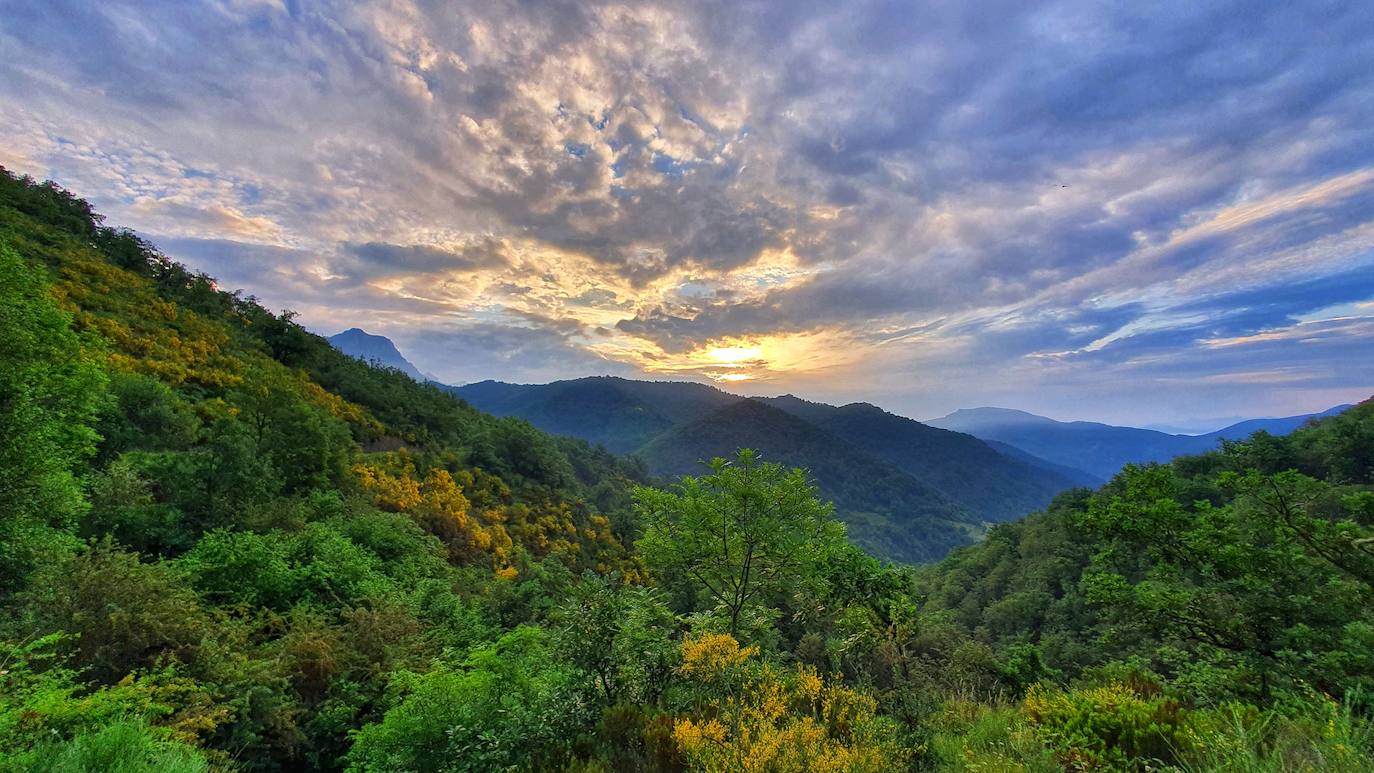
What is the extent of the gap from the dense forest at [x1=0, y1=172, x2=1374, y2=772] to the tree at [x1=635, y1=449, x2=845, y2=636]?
0.06 meters

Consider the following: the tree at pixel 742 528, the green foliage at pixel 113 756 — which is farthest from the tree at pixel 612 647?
the tree at pixel 742 528

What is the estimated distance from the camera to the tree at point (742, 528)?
924 centimetres

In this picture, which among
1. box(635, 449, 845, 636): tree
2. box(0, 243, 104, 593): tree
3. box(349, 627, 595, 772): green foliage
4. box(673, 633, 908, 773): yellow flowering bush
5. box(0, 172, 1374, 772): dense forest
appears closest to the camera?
box(673, 633, 908, 773): yellow flowering bush

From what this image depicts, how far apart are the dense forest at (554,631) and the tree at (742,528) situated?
65mm

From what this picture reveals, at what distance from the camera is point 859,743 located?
4.73 m

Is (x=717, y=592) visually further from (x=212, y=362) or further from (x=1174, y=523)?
(x=212, y=362)

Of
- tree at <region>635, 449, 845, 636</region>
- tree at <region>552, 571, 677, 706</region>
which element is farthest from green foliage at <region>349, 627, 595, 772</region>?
tree at <region>635, 449, 845, 636</region>

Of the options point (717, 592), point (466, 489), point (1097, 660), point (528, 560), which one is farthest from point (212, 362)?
point (1097, 660)

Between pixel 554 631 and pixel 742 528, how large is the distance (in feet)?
13.4

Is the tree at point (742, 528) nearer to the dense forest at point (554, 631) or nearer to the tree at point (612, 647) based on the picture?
the dense forest at point (554, 631)

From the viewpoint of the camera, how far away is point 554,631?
21.5 feet

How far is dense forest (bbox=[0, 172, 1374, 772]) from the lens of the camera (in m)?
4.33

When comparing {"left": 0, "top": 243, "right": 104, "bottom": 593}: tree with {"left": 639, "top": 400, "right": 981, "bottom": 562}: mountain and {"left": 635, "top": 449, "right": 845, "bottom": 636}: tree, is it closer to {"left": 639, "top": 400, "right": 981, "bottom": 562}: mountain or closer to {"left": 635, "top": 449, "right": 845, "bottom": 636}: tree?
{"left": 635, "top": 449, "right": 845, "bottom": 636}: tree

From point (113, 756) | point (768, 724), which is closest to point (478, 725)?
point (113, 756)
